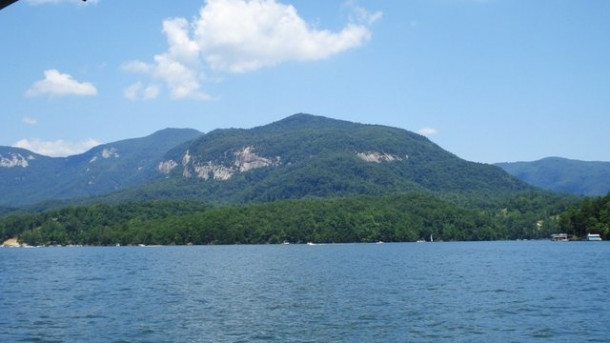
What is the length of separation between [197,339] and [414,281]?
4148 centimetres

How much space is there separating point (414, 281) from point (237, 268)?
1462 inches

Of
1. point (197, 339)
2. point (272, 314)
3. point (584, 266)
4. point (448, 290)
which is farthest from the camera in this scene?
point (584, 266)

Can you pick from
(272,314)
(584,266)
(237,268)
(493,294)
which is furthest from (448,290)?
(237,268)

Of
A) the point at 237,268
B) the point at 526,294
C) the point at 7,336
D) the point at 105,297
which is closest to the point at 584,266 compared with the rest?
the point at 526,294

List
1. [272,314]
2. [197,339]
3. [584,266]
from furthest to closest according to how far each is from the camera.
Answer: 1. [584,266]
2. [272,314]
3. [197,339]

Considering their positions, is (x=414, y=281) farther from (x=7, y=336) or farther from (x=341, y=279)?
(x=7, y=336)

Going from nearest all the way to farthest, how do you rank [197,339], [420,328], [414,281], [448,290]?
1. [197,339]
2. [420,328]
3. [448,290]
4. [414,281]

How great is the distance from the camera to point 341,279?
268ft

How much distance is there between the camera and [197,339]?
4153 centimetres

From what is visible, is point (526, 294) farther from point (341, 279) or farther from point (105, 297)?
point (105, 297)

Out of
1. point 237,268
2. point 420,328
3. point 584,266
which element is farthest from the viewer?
point 237,268

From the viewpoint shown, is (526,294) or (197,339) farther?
(526,294)

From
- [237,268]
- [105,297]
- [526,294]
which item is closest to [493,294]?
[526,294]

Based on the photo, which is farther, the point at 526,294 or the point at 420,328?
the point at 526,294
